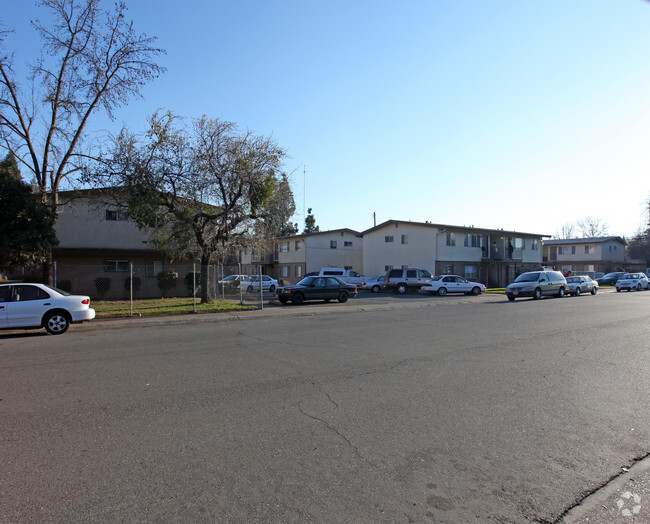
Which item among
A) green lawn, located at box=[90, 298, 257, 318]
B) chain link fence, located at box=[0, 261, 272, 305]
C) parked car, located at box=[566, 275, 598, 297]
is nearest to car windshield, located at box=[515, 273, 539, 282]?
parked car, located at box=[566, 275, 598, 297]

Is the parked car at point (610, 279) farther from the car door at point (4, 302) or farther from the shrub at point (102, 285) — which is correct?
the car door at point (4, 302)

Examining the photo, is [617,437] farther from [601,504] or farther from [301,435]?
[301,435]

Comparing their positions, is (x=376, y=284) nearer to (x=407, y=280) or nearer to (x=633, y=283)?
(x=407, y=280)

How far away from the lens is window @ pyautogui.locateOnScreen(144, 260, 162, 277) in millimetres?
26531

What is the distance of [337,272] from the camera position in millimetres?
35250

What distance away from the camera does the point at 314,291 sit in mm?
23219

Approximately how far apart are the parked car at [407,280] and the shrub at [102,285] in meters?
20.0

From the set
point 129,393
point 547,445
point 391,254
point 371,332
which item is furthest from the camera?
point 391,254

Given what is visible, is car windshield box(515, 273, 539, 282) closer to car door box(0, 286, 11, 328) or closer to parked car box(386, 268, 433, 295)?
parked car box(386, 268, 433, 295)

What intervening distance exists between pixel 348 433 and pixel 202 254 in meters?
17.8

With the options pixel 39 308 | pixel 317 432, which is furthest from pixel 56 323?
pixel 317 432

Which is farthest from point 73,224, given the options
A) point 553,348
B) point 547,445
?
point 547,445

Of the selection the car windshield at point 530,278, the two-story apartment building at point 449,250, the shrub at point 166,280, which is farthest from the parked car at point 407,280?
the shrub at point 166,280

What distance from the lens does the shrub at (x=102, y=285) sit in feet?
81.1
